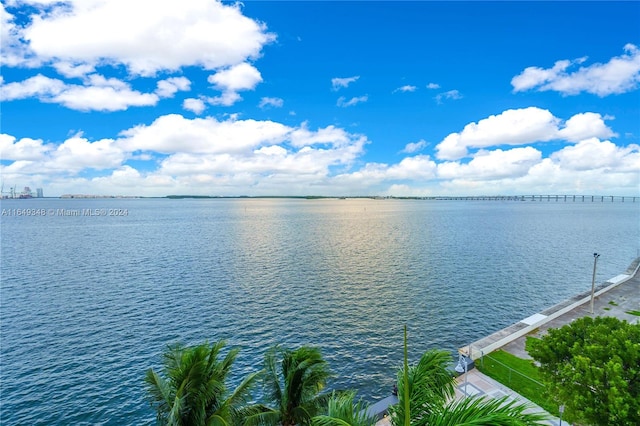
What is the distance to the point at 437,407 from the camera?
8859 mm

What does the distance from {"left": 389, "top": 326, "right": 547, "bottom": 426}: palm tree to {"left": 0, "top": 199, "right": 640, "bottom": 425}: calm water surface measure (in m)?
17.2

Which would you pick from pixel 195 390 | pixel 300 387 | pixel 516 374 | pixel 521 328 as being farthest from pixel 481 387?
pixel 195 390

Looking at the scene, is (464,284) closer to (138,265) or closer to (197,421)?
(197,421)

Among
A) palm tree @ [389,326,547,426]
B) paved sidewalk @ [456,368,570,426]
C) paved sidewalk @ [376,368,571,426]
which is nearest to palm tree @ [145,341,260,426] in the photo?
palm tree @ [389,326,547,426]

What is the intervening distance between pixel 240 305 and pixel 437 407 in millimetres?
36478

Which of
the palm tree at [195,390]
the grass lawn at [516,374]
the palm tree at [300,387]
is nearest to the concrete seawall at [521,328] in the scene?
the grass lawn at [516,374]

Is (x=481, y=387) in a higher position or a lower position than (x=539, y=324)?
lower

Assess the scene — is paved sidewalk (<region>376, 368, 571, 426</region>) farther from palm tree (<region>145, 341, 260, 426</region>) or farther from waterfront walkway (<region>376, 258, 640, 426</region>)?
palm tree (<region>145, 341, 260, 426</region>)

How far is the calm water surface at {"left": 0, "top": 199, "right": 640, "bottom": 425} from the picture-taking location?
→ 2702 centimetres

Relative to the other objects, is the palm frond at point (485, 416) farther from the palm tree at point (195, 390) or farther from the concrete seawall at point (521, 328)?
the concrete seawall at point (521, 328)

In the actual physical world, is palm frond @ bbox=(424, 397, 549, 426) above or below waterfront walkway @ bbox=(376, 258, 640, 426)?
above

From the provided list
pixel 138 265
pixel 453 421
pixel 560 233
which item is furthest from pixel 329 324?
pixel 560 233

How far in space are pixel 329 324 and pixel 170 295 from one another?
76.1 feet

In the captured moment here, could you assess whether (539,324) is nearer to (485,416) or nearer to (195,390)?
(485,416)
